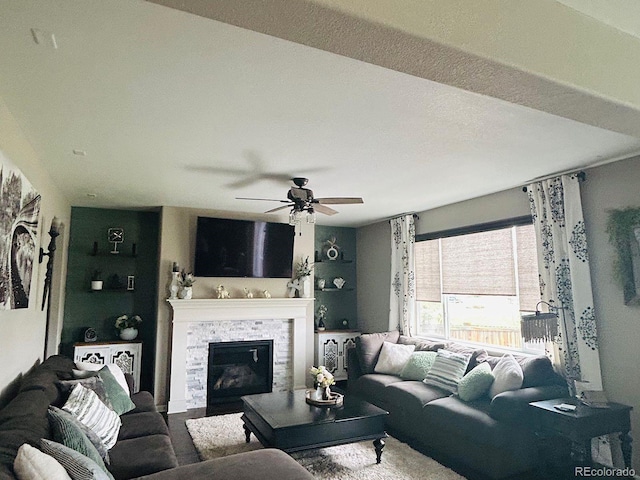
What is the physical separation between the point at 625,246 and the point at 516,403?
5.24ft

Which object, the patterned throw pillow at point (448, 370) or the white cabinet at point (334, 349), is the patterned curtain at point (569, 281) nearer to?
the patterned throw pillow at point (448, 370)

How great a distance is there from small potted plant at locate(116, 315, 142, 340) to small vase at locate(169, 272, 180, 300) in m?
0.72

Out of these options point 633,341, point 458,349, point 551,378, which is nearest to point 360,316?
point 458,349

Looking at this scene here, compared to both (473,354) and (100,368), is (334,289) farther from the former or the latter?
(100,368)

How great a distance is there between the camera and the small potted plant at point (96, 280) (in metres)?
5.38

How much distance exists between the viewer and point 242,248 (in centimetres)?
582

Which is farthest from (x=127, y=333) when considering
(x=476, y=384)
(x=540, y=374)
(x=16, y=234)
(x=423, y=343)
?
(x=540, y=374)

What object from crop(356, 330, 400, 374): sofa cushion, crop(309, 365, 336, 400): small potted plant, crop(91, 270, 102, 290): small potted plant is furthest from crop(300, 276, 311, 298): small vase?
crop(91, 270, 102, 290): small potted plant

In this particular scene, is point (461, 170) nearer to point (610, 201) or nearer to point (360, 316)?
point (610, 201)

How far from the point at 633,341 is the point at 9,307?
182 inches

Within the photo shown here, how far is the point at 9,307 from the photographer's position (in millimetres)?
2498

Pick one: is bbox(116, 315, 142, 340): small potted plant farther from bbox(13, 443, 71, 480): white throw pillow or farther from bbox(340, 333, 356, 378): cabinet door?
bbox(13, 443, 71, 480): white throw pillow

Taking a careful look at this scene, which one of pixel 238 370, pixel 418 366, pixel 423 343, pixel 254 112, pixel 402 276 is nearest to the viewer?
pixel 254 112

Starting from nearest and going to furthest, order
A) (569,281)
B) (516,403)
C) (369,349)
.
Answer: (516,403) → (569,281) → (369,349)
